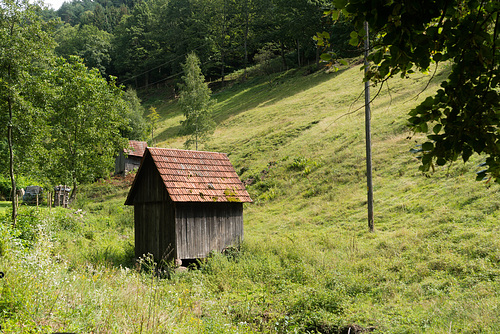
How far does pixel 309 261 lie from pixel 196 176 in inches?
222

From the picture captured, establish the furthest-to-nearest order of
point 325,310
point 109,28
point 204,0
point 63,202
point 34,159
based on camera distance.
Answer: point 109,28
point 204,0
point 63,202
point 34,159
point 325,310

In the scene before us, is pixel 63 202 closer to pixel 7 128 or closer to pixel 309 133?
pixel 7 128

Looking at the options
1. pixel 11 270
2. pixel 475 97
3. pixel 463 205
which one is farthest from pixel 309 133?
pixel 475 97

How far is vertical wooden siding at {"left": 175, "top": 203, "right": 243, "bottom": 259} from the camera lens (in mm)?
14461

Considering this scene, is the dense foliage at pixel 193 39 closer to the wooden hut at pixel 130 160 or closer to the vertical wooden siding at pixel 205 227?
the wooden hut at pixel 130 160

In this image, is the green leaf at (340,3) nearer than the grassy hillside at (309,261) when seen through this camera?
Yes

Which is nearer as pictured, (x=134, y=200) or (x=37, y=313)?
(x=37, y=313)

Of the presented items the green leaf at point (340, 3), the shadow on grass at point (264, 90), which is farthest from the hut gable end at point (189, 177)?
the shadow on grass at point (264, 90)

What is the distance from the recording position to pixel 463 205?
48.0 ft

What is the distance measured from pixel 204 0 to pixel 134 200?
2726 inches

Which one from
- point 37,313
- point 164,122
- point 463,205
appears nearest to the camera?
point 37,313

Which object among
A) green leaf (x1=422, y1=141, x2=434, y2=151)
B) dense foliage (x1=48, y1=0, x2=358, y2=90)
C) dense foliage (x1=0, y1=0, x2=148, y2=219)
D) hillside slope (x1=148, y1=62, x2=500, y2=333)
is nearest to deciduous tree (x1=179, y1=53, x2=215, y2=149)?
hillside slope (x1=148, y1=62, x2=500, y2=333)

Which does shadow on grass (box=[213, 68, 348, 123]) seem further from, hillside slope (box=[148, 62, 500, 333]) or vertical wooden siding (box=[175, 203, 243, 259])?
vertical wooden siding (box=[175, 203, 243, 259])

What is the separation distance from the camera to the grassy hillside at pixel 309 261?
6367 mm
